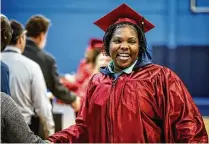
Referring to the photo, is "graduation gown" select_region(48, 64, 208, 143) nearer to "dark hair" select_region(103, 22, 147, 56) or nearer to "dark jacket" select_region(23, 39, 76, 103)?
"dark hair" select_region(103, 22, 147, 56)

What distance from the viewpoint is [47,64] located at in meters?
4.50

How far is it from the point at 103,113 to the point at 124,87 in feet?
0.51

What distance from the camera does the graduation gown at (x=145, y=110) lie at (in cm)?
246

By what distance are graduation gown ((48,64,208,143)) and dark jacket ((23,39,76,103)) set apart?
1.91 m

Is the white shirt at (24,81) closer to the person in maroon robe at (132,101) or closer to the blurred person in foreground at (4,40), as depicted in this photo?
the blurred person in foreground at (4,40)

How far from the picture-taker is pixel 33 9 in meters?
7.97

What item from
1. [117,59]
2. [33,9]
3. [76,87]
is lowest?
[76,87]

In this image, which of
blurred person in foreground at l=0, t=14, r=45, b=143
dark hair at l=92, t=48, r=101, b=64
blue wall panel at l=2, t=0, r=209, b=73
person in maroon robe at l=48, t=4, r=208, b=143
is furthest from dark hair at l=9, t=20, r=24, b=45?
blue wall panel at l=2, t=0, r=209, b=73

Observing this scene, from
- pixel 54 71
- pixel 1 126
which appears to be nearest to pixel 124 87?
pixel 1 126

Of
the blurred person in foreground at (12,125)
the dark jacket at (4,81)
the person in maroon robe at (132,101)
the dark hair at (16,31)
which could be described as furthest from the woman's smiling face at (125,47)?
the dark hair at (16,31)

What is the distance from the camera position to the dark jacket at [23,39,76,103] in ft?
14.5

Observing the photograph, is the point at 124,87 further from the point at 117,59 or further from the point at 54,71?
the point at 54,71

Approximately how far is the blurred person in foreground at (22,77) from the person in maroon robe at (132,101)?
112cm

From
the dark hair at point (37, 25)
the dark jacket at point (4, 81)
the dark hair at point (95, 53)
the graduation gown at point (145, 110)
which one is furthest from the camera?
the dark hair at point (95, 53)
